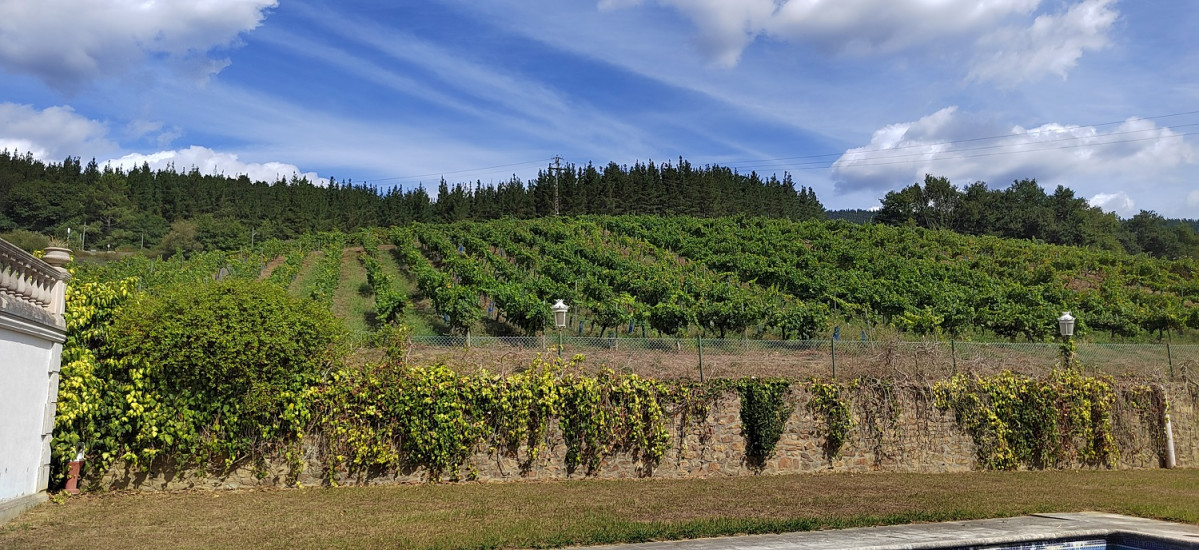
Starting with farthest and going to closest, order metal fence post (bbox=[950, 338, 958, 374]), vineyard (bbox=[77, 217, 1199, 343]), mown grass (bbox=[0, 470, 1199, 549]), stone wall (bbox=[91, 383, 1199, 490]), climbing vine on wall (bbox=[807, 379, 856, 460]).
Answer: vineyard (bbox=[77, 217, 1199, 343]), metal fence post (bbox=[950, 338, 958, 374]), climbing vine on wall (bbox=[807, 379, 856, 460]), stone wall (bbox=[91, 383, 1199, 490]), mown grass (bbox=[0, 470, 1199, 549])

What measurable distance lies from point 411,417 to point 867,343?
7.88 m

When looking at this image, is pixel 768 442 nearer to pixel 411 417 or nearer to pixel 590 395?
pixel 590 395

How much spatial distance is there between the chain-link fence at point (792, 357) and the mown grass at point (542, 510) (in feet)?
6.05

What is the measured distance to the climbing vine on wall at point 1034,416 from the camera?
1220 centimetres

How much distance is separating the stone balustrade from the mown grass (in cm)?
210

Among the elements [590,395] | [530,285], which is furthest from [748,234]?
[590,395]

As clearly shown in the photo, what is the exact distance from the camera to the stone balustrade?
6719mm

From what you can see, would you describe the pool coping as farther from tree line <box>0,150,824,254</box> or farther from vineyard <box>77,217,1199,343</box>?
tree line <box>0,150,824,254</box>

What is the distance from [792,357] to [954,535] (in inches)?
245

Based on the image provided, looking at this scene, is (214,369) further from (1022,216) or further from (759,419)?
(1022,216)

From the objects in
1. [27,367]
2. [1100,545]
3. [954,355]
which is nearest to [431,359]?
[27,367]

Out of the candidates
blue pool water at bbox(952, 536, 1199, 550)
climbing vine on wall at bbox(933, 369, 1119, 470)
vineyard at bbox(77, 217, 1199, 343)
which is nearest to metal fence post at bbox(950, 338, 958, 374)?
climbing vine on wall at bbox(933, 369, 1119, 470)

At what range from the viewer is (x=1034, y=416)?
12.4 meters

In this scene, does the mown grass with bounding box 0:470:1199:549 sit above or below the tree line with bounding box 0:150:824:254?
below
